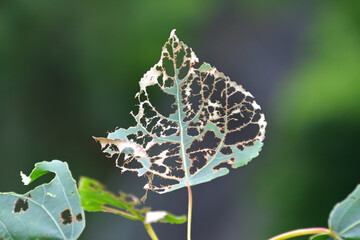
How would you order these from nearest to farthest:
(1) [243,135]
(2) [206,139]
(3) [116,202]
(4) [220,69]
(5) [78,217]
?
1. (3) [116,202]
2. (5) [78,217]
3. (2) [206,139]
4. (1) [243,135]
5. (4) [220,69]

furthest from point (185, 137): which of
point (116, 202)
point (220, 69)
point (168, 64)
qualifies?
point (168, 64)

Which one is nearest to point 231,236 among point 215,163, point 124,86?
point 124,86

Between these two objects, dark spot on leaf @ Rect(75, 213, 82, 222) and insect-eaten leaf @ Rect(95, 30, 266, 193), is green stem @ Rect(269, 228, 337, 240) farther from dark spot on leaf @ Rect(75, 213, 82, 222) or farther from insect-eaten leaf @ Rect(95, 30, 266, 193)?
dark spot on leaf @ Rect(75, 213, 82, 222)

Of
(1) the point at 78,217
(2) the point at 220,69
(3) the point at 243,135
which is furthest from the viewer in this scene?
(2) the point at 220,69

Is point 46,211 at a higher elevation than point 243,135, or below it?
below

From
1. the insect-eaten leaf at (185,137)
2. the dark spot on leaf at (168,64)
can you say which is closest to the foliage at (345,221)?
the insect-eaten leaf at (185,137)

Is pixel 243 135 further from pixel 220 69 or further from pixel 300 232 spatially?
pixel 300 232

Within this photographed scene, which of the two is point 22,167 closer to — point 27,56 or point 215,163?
point 27,56
